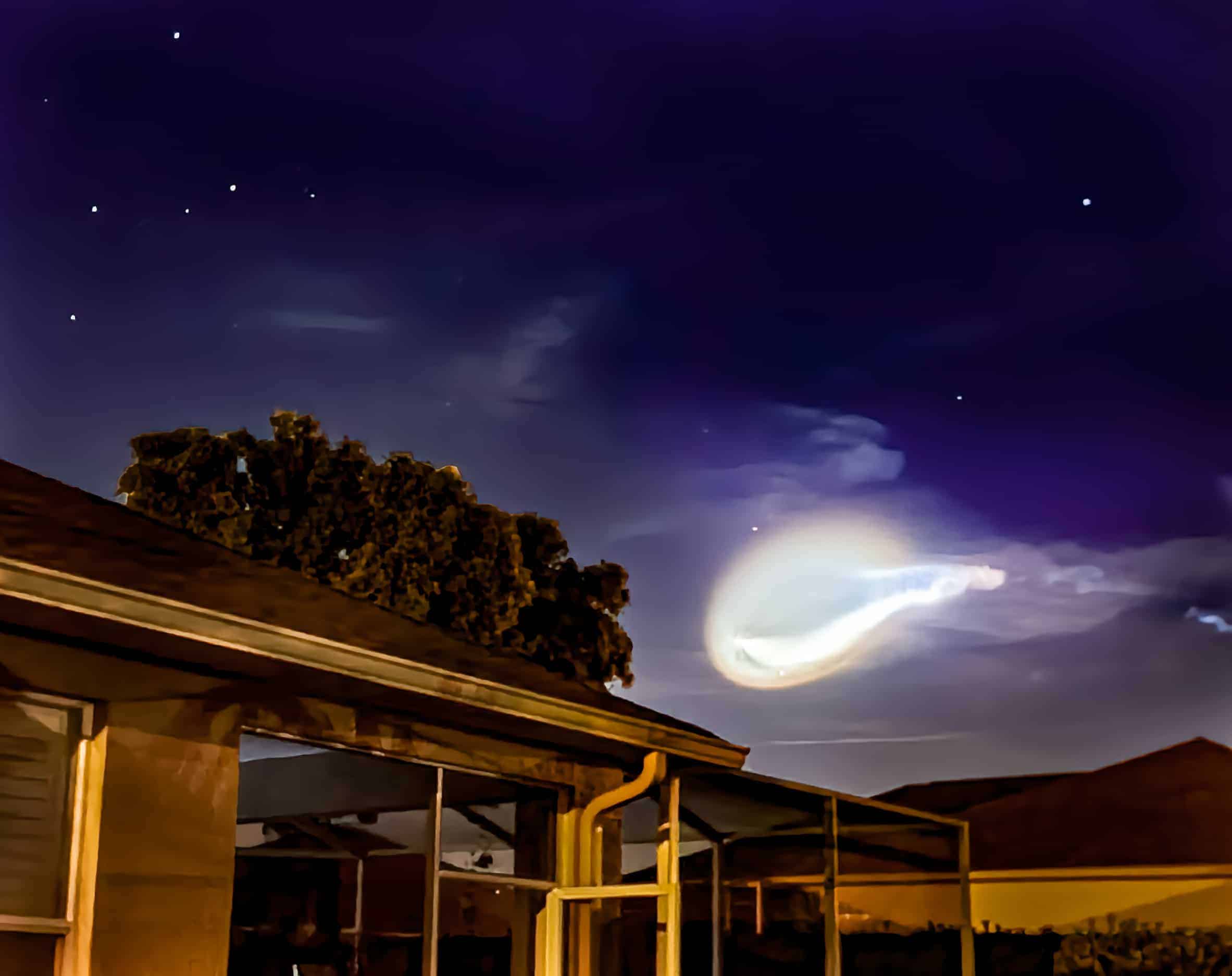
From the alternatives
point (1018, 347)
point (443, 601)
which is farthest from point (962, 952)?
point (1018, 347)

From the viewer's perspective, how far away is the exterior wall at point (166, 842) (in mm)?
7188

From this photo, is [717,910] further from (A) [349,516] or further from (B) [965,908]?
(A) [349,516]

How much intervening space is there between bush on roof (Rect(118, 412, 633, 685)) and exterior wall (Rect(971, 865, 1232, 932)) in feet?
28.8

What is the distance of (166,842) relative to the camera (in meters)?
7.52

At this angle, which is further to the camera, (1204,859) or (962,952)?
(1204,859)

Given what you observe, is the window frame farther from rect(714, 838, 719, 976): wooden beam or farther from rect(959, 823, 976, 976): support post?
rect(714, 838, 719, 976): wooden beam

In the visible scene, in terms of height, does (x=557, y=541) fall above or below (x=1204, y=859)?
above

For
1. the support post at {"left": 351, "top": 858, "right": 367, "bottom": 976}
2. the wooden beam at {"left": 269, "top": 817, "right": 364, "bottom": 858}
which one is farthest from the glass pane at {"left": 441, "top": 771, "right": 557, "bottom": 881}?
the support post at {"left": 351, "top": 858, "right": 367, "bottom": 976}

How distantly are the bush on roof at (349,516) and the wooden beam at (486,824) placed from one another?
17097mm

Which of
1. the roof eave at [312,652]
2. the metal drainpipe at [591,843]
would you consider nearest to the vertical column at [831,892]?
the metal drainpipe at [591,843]

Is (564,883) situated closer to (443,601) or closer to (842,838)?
(842,838)

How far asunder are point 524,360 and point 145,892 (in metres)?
44.5

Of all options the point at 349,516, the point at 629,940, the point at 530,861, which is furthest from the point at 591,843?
the point at 349,516

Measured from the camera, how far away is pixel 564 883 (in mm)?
11023
